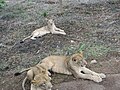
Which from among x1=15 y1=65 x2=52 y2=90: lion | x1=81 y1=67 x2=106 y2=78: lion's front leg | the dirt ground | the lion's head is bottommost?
the dirt ground

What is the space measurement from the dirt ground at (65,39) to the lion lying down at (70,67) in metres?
0.11

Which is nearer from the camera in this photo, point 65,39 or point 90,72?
point 90,72

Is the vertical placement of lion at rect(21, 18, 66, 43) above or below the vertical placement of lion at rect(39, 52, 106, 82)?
below

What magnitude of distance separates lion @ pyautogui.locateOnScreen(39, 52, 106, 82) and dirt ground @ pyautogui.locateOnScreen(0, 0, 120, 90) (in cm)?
10

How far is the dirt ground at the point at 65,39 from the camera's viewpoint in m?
6.82

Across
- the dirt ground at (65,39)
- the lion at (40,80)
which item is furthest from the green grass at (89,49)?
the lion at (40,80)

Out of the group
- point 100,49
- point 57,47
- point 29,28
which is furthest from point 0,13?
point 100,49

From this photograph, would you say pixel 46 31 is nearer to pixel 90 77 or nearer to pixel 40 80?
pixel 90 77

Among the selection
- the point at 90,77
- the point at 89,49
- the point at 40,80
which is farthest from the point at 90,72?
the point at 89,49

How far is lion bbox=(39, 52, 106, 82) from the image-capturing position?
6375 millimetres

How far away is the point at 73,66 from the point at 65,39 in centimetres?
269

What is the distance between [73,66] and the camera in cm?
643

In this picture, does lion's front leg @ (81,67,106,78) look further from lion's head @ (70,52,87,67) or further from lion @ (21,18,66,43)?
lion @ (21,18,66,43)

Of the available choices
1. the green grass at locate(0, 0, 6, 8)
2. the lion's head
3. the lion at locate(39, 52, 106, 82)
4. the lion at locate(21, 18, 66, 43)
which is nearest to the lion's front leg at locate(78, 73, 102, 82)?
the lion at locate(39, 52, 106, 82)
